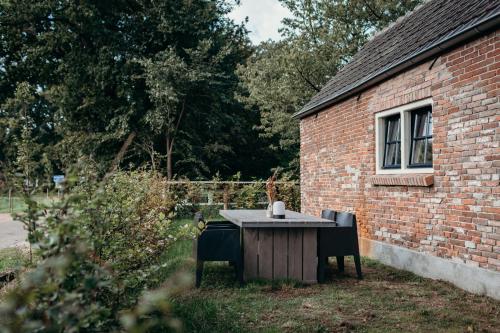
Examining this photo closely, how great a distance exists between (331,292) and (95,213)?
3504 mm

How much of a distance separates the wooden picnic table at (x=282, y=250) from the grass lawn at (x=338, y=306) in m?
0.17

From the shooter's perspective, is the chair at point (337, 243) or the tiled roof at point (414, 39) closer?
the tiled roof at point (414, 39)

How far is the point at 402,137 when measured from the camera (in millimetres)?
7395

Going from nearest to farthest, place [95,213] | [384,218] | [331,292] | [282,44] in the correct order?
[95,213] < [331,292] < [384,218] < [282,44]

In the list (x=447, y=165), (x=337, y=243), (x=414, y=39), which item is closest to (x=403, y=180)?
(x=447, y=165)

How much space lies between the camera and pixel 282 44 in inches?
774

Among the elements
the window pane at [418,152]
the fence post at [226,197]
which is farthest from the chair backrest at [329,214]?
the fence post at [226,197]

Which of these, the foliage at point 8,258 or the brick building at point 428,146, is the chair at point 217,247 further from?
the brick building at point 428,146

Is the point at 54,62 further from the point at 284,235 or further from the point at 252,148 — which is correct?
the point at 284,235

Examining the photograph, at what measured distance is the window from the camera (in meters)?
7.82

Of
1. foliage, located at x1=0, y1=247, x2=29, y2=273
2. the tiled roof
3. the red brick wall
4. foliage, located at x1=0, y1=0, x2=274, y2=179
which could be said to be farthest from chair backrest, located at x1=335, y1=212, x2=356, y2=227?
foliage, located at x1=0, y1=0, x2=274, y2=179

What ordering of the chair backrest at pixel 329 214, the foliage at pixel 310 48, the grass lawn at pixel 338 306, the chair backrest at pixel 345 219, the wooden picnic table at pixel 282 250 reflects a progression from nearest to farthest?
the grass lawn at pixel 338 306 → the wooden picnic table at pixel 282 250 → the chair backrest at pixel 345 219 → the chair backrest at pixel 329 214 → the foliage at pixel 310 48

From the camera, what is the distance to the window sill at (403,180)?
6629 mm

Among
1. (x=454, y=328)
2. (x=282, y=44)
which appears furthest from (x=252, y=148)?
(x=454, y=328)
